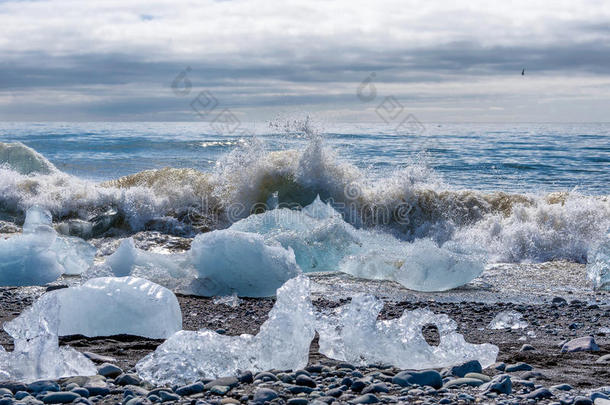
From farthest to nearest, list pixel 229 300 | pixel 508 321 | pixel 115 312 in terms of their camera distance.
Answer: pixel 229 300 < pixel 508 321 < pixel 115 312

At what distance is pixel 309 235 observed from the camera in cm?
681

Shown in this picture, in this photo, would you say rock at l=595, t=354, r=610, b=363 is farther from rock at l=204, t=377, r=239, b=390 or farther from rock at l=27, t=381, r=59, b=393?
rock at l=27, t=381, r=59, b=393

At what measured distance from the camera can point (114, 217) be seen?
9.75 metres

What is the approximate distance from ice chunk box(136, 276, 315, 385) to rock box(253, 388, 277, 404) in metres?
0.37

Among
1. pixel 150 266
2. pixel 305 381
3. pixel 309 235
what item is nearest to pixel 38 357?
pixel 305 381

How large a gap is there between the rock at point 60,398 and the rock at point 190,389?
0.40m

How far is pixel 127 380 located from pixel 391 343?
126 cm

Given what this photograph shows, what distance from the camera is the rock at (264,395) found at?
2.56 meters

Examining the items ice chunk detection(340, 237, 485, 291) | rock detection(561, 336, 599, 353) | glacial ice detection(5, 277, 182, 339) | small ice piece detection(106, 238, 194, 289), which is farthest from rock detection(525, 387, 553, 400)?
small ice piece detection(106, 238, 194, 289)

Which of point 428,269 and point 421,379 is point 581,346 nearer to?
point 421,379

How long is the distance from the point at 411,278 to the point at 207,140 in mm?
18073

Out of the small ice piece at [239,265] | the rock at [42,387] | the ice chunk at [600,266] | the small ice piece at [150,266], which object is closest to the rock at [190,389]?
the rock at [42,387]

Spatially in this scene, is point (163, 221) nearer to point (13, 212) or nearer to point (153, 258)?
point (13, 212)

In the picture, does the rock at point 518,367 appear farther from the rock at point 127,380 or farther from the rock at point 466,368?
the rock at point 127,380
